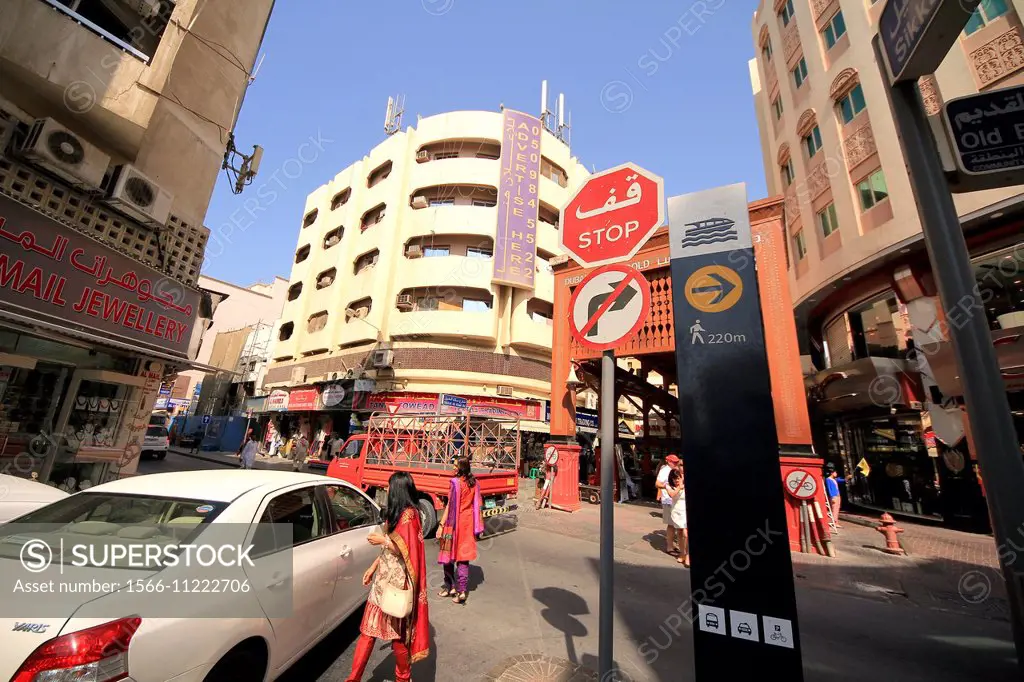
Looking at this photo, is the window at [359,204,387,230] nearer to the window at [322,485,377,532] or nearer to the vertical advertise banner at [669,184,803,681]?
the window at [322,485,377,532]

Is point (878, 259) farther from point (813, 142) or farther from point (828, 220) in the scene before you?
point (813, 142)

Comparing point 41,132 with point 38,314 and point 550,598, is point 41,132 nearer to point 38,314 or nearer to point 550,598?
point 38,314

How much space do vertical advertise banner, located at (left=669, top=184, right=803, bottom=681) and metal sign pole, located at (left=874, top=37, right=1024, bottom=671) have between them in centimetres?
89

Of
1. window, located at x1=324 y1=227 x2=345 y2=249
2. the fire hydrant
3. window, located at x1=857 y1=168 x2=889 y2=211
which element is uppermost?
window, located at x1=324 y1=227 x2=345 y2=249

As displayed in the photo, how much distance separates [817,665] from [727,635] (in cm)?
261

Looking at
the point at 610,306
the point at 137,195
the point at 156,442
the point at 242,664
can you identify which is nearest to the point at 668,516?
the point at 610,306

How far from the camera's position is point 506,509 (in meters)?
8.50

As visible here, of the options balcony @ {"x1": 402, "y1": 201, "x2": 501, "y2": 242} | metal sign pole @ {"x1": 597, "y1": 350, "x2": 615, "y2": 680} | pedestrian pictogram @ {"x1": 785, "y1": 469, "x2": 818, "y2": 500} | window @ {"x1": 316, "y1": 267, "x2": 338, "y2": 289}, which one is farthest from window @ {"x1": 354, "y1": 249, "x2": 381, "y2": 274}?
metal sign pole @ {"x1": 597, "y1": 350, "x2": 615, "y2": 680}

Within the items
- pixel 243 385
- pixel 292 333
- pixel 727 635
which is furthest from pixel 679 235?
pixel 243 385

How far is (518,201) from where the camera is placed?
23297 millimetres

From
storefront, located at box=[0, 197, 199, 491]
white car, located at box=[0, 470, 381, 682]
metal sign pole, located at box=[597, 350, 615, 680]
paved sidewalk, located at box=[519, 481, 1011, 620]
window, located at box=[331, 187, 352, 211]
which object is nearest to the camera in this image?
white car, located at box=[0, 470, 381, 682]

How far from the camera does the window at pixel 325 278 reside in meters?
27.9

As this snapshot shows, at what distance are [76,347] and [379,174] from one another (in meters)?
22.8

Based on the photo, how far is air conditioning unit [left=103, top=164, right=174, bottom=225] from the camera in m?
7.75
